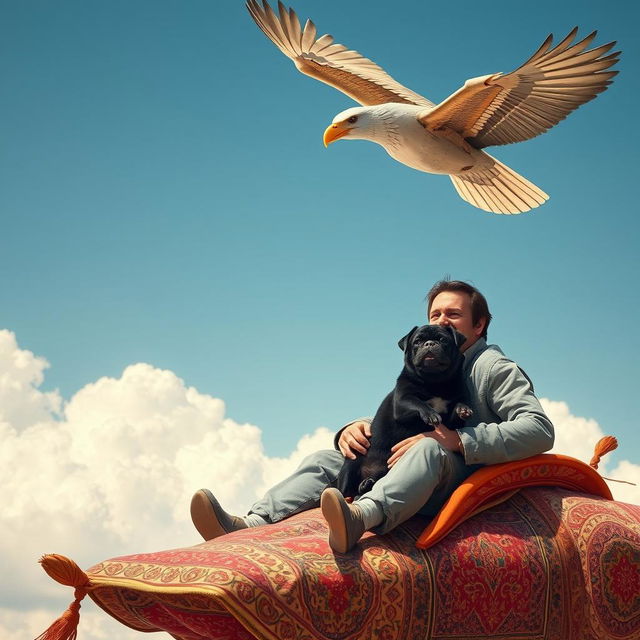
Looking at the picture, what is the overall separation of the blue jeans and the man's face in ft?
2.46

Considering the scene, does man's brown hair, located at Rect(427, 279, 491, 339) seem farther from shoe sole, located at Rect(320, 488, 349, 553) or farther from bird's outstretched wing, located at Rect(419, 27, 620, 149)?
bird's outstretched wing, located at Rect(419, 27, 620, 149)

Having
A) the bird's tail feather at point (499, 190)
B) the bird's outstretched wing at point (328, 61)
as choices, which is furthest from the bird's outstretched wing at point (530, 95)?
the bird's outstretched wing at point (328, 61)

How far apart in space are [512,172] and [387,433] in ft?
11.5

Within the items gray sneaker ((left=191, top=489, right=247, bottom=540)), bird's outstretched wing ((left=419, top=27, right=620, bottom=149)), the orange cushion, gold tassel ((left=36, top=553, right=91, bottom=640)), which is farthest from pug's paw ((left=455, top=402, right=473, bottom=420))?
bird's outstretched wing ((left=419, top=27, right=620, bottom=149))

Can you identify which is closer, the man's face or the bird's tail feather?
the man's face

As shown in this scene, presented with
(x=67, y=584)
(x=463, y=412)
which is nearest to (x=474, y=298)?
(x=463, y=412)

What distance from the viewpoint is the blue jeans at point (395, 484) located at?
327cm

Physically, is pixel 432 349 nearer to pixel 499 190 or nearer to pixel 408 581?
pixel 408 581

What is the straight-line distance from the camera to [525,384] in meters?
3.79

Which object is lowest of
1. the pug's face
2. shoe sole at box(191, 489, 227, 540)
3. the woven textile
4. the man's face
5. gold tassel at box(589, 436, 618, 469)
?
the woven textile

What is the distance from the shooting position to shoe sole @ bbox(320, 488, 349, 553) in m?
3.07

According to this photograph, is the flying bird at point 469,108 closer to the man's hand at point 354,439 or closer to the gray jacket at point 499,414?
the gray jacket at point 499,414

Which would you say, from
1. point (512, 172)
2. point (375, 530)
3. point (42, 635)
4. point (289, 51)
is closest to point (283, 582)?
point (375, 530)

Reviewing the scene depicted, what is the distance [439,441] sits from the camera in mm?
3523
